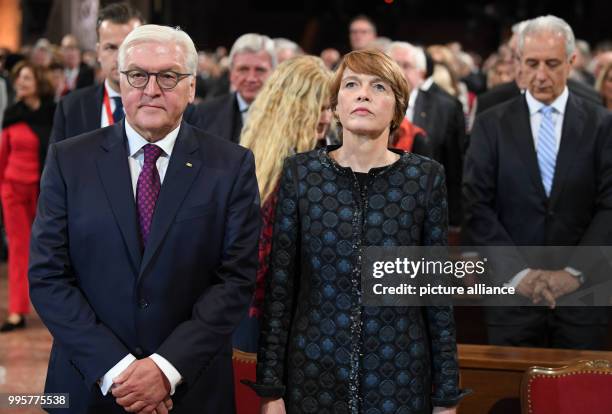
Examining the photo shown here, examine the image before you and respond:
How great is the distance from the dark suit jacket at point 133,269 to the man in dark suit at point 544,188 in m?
1.56

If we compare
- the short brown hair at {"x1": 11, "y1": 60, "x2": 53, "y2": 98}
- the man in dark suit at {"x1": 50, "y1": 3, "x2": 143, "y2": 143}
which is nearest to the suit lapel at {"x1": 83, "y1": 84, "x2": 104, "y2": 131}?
the man in dark suit at {"x1": 50, "y1": 3, "x2": 143, "y2": 143}

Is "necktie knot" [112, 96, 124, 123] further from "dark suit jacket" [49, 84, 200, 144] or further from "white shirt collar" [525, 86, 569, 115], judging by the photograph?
"white shirt collar" [525, 86, 569, 115]

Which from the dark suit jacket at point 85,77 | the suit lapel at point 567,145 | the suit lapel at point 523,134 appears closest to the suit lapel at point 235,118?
the suit lapel at point 523,134

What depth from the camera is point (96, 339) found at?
8.51 feet

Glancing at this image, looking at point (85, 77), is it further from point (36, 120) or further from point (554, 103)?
point (554, 103)

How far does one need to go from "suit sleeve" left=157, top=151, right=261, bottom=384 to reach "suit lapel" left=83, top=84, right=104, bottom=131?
63.5 inches

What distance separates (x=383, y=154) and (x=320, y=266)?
363 millimetres

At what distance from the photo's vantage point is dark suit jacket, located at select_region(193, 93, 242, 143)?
5000 millimetres

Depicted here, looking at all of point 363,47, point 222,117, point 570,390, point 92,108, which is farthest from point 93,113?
point 363,47

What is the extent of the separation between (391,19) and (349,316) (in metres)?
24.8

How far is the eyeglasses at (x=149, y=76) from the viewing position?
8.85 ft

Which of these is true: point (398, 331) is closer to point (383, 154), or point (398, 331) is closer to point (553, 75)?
point (383, 154)

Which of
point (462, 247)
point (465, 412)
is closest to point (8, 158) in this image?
point (462, 247)

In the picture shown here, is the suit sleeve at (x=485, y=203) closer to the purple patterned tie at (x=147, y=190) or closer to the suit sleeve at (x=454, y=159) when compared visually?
the purple patterned tie at (x=147, y=190)
